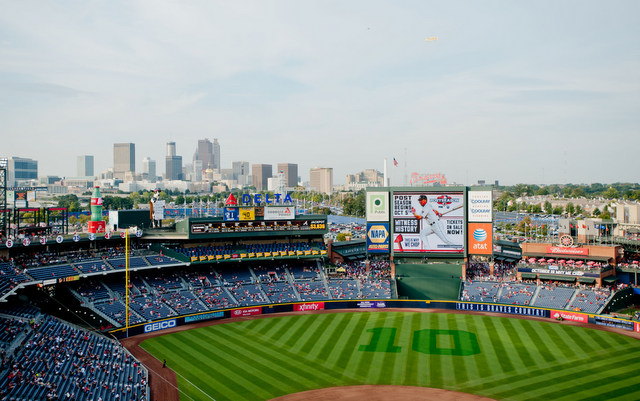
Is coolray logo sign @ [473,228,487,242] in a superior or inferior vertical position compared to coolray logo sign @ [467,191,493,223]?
inferior

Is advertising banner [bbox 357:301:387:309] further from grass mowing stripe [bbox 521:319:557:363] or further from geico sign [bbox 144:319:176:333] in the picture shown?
geico sign [bbox 144:319:176:333]

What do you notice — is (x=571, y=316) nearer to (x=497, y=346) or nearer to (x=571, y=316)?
(x=571, y=316)

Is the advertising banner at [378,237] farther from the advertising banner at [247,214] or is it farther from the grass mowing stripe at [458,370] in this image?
the grass mowing stripe at [458,370]

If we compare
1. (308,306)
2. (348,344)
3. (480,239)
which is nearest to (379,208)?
(480,239)

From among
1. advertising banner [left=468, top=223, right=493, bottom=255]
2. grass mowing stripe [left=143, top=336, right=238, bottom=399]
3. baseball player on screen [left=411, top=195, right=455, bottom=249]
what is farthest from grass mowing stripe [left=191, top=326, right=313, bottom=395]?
advertising banner [left=468, top=223, right=493, bottom=255]

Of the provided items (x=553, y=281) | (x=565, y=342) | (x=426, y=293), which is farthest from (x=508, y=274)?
(x=565, y=342)

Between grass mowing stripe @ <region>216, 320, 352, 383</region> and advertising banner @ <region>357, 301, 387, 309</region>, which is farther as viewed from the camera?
advertising banner @ <region>357, 301, 387, 309</region>

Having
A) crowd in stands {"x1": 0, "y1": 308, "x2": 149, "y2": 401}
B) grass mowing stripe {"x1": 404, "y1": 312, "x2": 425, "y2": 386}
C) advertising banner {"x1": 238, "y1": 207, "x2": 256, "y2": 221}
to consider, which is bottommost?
grass mowing stripe {"x1": 404, "y1": 312, "x2": 425, "y2": 386}
